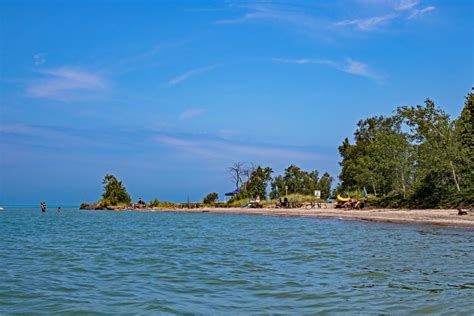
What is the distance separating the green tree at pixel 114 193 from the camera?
78.2 meters

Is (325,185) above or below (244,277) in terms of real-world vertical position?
above

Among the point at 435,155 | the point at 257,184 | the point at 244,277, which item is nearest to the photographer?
the point at 244,277

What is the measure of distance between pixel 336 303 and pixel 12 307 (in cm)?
573

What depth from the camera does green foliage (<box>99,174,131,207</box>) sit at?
7819 cm

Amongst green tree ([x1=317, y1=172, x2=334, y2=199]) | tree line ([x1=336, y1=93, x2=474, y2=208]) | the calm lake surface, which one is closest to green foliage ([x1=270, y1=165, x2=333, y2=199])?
green tree ([x1=317, y1=172, x2=334, y2=199])

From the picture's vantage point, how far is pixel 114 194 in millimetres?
78812

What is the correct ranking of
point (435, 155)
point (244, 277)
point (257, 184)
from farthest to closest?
point (257, 184) → point (435, 155) → point (244, 277)

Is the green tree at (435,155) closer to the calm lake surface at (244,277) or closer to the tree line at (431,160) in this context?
the tree line at (431,160)

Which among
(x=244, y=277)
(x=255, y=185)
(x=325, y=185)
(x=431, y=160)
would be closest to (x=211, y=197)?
(x=255, y=185)

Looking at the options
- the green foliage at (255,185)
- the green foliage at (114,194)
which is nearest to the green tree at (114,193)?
the green foliage at (114,194)

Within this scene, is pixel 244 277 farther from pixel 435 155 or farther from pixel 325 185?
pixel 325 185

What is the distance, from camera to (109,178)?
78.3 metres

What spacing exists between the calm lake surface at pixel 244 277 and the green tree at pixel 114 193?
192 ft

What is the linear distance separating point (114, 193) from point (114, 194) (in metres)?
0.18
